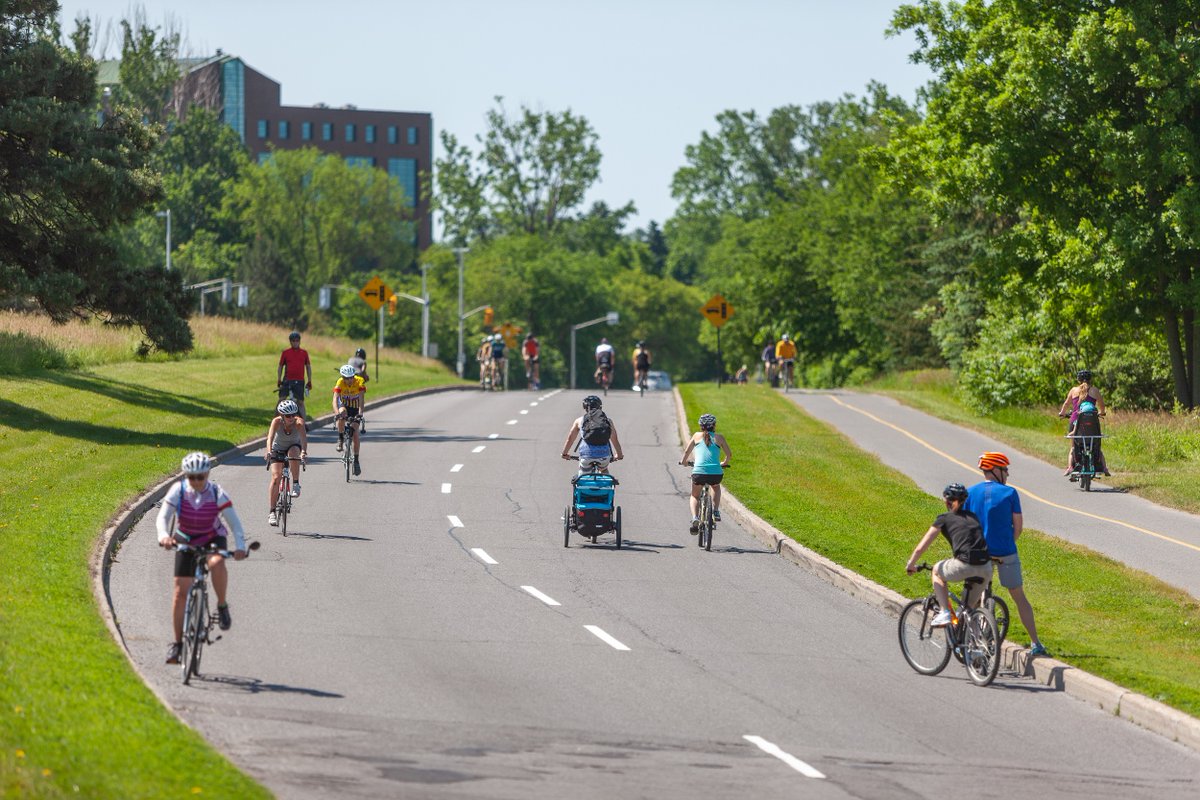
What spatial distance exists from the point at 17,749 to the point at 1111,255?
3351 cm

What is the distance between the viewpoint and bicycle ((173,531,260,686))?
1232cm

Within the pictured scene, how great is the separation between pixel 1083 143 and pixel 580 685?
30293mm

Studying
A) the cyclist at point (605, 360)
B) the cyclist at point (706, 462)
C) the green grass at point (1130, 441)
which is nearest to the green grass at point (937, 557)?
the cyclist at point (706, 462)

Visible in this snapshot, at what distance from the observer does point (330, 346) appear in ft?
222

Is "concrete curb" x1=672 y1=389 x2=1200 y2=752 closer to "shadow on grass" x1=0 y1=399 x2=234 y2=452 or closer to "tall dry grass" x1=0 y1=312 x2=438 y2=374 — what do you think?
"shadow on grass" x1=0 y1=399 x2=234 y2=452

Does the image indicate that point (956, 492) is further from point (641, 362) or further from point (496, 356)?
point (496, 356)

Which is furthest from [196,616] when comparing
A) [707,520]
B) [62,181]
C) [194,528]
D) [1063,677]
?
[62,181]

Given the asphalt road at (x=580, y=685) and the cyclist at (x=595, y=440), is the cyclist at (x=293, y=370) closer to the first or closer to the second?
the asphalt road at (x=580, y=685)

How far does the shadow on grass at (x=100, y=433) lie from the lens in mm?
30547

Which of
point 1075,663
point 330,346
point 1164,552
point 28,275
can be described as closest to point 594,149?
point 330,346

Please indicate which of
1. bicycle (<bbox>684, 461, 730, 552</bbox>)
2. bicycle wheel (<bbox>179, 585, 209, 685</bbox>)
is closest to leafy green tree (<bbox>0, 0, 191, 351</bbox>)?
bicycle (<bbox>684, 461, 730, 552</bbox>)

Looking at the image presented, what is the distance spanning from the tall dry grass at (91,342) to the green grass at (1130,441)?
22.1 metres

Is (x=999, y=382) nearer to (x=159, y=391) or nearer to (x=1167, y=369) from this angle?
(x=1167, y=369)

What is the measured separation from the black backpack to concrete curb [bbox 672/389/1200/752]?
2.91 meters
